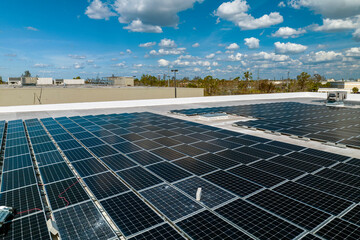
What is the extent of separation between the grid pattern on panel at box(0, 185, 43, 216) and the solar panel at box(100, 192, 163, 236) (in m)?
1.92

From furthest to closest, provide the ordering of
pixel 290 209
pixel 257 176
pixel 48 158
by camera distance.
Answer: pixel 48 158 → pixel 257 176 → pixel 290 209

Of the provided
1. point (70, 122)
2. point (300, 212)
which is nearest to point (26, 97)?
point (70, 122)

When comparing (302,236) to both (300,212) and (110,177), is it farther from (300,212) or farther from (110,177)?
(110,177)

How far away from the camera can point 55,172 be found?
9.19 metres

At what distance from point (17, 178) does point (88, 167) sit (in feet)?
8.27

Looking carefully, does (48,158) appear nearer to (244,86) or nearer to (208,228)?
(208,228)

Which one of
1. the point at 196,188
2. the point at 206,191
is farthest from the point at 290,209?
the point at 196,188

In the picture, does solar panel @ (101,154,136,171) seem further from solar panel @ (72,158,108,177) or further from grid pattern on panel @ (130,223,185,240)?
grid pattern on panel @ (130,223,185,240)

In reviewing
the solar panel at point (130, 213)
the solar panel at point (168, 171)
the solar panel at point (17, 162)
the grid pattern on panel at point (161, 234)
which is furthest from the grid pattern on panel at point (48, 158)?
the grid pattern on panel at point (161, 234)

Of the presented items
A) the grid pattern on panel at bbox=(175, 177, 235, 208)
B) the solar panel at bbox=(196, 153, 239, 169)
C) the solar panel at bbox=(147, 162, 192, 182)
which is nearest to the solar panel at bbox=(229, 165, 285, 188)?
the solar panel at bbox=(196, 153, 239, 169)

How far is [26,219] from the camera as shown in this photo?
5855 mm

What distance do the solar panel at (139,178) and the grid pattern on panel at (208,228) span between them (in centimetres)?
259

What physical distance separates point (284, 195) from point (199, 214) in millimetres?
2997

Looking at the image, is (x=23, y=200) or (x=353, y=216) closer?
(x=353, y=216)
